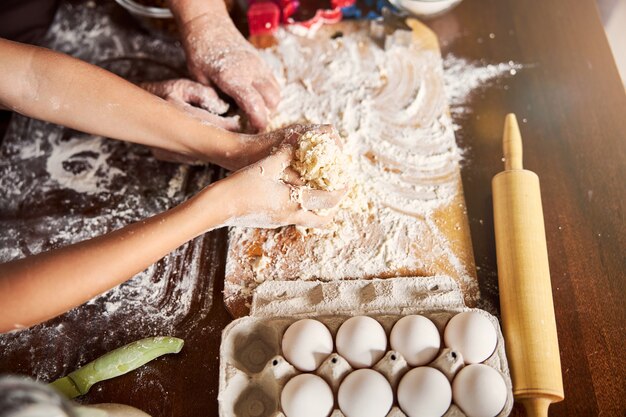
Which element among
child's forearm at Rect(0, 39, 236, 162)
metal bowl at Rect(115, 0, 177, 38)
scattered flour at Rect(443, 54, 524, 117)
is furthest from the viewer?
metal bowl at Rect(115, 0, 177, 38)

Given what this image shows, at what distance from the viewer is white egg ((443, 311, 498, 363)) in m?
0.97

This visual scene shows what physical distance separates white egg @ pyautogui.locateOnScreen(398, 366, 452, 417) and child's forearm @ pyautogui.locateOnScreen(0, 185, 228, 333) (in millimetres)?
514

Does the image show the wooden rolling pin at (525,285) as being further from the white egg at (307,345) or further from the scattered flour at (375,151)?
the white egg at (307,345)

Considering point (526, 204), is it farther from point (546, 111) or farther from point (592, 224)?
point (546, 111)

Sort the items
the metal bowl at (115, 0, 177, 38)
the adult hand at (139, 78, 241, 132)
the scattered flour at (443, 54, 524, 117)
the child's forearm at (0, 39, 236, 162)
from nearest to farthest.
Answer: the child's forearm at (0, 39, 236, 162)
the adult hand at (139, 78, 241, 132)
the scattered flour at (443, 54, 524, 117)
the metal bowl at (115, 0, 177, 38)

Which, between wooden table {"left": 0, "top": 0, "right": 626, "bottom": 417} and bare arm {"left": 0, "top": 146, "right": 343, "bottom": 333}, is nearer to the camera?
bare arm {"left": 0, "top": 146, "right": 343, "bottom": 333}

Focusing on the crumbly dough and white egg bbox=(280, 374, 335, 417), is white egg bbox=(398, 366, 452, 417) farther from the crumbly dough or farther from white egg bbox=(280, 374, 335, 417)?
the crumbly dough

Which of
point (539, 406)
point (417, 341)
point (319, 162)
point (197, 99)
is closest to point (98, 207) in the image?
point (197, 99)

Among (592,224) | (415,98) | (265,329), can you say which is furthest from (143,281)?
(592,224)

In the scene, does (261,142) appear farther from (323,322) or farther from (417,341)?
(417,341)

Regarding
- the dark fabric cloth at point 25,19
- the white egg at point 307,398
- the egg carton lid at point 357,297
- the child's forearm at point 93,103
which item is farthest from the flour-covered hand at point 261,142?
the dark fabric cloth at point 25,19

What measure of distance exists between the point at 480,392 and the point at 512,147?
583 mm

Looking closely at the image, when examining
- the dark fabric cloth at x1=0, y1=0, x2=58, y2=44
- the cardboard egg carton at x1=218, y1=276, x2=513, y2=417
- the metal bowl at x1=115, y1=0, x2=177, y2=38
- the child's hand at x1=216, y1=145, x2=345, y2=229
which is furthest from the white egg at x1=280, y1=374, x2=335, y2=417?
the dark fabric cloth at x1=0, y1=0, x2=58, y2=44

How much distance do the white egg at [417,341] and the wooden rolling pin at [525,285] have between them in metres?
0.17
